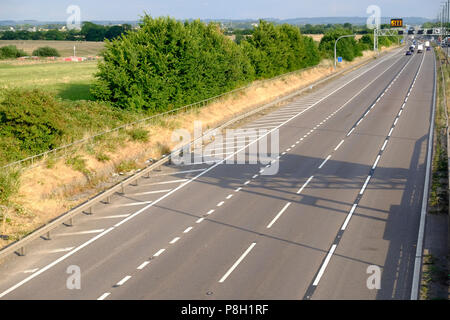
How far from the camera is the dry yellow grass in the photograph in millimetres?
20281

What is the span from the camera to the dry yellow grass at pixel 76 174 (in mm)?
20281

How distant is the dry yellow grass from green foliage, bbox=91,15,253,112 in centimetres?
192

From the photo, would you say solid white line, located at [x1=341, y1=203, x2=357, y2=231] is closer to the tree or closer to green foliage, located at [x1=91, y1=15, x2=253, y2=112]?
green foliage, located at [x1=91, y1=15, x2=253, y2=112]

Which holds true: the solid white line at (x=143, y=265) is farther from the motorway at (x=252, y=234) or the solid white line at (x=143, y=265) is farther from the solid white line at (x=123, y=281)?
the solid white line at (x=123, y=281)

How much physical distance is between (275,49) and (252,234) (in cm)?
4606

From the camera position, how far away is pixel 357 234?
18484 mm

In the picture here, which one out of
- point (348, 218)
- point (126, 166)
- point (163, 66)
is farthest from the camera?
point (163, 66)

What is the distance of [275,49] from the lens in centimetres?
6178

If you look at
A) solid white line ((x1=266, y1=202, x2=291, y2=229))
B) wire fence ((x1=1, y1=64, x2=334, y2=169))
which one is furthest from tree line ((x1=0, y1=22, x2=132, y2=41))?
solid white line ((x1=266, y1=202, x2=291, y2=229))

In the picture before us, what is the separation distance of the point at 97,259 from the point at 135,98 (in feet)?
70.1

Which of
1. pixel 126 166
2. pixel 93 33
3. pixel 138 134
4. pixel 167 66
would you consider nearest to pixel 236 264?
pixel 126 166

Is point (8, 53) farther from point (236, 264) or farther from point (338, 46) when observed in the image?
point (236, 264)
